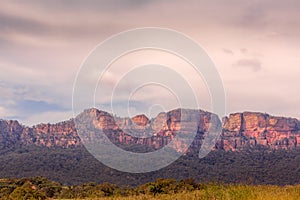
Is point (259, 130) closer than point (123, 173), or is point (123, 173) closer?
point (123, 173)

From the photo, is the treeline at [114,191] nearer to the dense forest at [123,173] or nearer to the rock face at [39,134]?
the dense forest at [123,173]

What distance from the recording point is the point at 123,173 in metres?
92.2

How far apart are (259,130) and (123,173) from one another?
10330 centimetres

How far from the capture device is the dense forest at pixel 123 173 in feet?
276

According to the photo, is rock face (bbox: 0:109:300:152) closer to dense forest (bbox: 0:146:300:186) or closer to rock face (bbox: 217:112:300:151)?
rock face (bbox: 217:112:300:151)

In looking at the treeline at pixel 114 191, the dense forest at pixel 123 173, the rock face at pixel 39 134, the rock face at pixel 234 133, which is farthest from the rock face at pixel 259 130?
the treeline at pixel 114 191

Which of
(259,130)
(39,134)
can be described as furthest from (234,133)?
(39,134)

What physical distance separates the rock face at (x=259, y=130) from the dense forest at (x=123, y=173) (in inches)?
1060

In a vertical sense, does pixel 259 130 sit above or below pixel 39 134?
above

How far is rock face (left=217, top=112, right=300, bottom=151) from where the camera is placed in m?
164

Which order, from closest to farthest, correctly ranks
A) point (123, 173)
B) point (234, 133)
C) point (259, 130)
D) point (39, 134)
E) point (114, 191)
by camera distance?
1. point (114, 191)
2. point (123, 173)
3. point (234, 133)
4. point (259, 130)
5. point (39, 134)

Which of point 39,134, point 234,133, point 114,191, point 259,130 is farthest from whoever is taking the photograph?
point 39,134

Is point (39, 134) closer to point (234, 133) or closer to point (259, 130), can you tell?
point (234, 133)

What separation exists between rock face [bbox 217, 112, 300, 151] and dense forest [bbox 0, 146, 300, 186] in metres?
26.9
